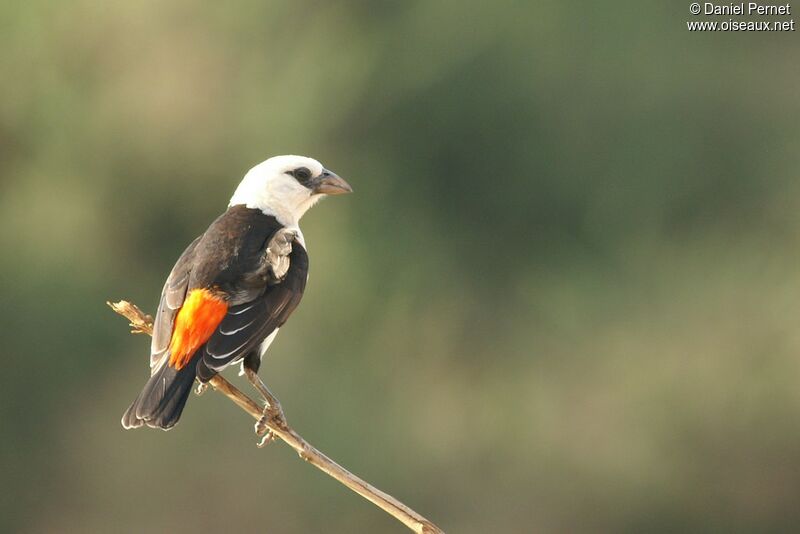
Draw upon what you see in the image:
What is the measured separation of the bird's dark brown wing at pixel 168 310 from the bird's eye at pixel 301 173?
98 cm

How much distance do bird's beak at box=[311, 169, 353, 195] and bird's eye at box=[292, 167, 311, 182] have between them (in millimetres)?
49

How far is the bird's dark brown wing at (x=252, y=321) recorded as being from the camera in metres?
4.50

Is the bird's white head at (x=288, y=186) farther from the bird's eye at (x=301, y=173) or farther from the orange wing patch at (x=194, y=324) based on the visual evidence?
the orange wing patch at (x=194, y=324)

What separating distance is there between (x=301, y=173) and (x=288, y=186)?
11cm

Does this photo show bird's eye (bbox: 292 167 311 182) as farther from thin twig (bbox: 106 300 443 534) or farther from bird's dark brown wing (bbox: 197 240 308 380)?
thin twig (bbox: 106 300 443 534)

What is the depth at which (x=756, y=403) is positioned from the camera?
10852mm

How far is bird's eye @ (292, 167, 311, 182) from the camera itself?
228 inches

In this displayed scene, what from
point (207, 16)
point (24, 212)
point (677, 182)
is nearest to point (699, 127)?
point (677, 182)

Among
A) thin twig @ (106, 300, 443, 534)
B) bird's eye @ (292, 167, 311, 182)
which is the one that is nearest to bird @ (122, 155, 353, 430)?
thin twig @ (106, 300, 443, 534)

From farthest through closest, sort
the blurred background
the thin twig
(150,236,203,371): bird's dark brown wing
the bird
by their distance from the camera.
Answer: the blurred background, (150,236,203,371): bird's dark brown wing, the bird, the thin twig

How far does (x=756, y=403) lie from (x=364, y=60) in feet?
17.3

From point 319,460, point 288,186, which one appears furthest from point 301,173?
point 319,460

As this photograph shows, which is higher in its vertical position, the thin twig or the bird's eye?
the bird's eye

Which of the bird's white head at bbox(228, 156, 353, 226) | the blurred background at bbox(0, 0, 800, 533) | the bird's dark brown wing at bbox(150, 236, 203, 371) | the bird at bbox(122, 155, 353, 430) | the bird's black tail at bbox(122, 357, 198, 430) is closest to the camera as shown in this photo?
the bird's black tail at bbox(122, 357, 198, 430)
